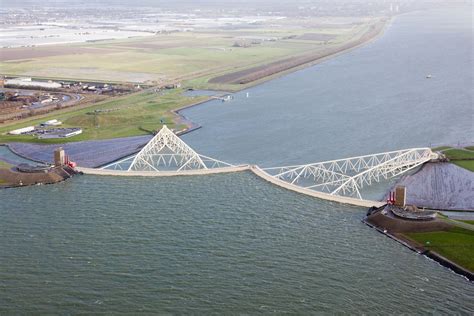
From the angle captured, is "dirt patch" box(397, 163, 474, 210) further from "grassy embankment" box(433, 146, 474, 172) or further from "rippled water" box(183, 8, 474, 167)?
"rippled water" box(183, 8, 474, 167)

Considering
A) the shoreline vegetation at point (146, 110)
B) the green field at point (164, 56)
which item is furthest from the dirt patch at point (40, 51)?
the shoreline vegetation at point (146, 110)

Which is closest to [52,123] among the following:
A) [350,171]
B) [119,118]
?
[119,118]

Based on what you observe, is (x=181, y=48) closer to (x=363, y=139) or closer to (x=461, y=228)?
(x=363, y=139)

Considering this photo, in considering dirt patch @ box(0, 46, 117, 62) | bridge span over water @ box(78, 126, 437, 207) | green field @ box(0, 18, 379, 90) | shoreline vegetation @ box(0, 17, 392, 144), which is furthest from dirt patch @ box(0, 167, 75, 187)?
dirt patch @ box(0, 46, 117, 62)

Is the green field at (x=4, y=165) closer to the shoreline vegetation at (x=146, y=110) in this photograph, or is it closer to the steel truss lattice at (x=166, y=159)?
the shoreline vegetation at (x=146, y=110)

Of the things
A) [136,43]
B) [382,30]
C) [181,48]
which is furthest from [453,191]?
[382,30]

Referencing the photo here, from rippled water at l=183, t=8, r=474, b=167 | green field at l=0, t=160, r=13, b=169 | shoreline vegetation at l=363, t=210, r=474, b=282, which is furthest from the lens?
rippled water at l=183, t=8, r=474, b=167
